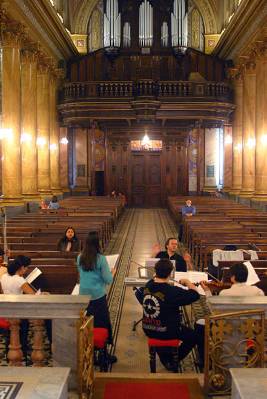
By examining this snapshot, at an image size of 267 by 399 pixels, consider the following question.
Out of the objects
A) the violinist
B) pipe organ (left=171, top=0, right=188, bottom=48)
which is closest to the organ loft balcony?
pipe organ (left=171, top=0, right=188, bottom=48)

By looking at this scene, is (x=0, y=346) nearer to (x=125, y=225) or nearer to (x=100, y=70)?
(x=125, y=225)

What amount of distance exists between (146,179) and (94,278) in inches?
951

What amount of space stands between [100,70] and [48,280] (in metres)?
21.8

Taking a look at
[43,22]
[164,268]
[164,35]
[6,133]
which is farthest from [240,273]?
[164,35]

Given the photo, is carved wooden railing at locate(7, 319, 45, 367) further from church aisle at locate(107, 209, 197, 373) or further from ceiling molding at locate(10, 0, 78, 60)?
Answer: ceiling molding at locate(10, 0, 78, 60)

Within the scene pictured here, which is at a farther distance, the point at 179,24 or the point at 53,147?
the point at 179,24

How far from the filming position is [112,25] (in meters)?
29.4

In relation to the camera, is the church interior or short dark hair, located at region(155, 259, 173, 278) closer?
the church interior

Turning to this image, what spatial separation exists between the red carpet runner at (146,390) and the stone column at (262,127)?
612 inches

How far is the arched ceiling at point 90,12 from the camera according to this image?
2972cm

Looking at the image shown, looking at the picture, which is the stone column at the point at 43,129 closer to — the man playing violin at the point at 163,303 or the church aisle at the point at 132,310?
the church aisle at the point at 132,310

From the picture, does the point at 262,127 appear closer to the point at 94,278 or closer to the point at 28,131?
the point at 28,131

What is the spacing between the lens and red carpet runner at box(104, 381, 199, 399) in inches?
174

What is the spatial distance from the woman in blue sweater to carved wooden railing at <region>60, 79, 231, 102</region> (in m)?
19.2
